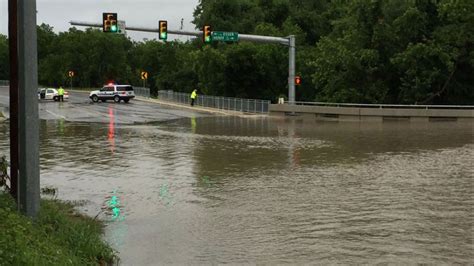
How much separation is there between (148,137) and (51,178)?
1047 cm

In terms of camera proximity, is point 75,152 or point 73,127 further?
point 73,127

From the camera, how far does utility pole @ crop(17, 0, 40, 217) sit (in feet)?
23.4

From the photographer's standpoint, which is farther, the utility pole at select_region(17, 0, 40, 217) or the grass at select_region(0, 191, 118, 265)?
the utility pole at select_region(17, 0, 40, 217)

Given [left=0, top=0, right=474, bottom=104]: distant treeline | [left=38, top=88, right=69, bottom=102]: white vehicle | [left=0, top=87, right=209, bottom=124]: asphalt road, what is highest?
[left=0, top=0, right=474, bottom=104]: distant treeline

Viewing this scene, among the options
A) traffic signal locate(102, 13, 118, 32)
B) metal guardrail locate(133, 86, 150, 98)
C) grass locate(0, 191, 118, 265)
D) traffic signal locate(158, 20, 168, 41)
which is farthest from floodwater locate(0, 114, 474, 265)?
metal guardrail locate(133, 86, 150, 98)

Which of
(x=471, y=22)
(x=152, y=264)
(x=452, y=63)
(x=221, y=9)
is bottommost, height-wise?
(x=152, y=264)

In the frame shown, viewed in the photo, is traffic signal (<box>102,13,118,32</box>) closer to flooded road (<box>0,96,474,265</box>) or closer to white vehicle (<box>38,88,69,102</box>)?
flooded road (<box>0,96,474,265</box>)

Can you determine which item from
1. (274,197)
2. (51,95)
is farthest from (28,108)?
(51,95)

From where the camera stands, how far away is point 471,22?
42688mm

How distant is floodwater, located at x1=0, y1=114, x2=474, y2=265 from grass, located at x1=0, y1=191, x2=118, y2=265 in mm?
611

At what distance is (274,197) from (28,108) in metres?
5.40

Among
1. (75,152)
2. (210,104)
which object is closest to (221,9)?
(210,104)

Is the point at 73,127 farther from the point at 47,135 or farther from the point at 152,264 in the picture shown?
the point at 152,264

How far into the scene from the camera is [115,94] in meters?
60.1
